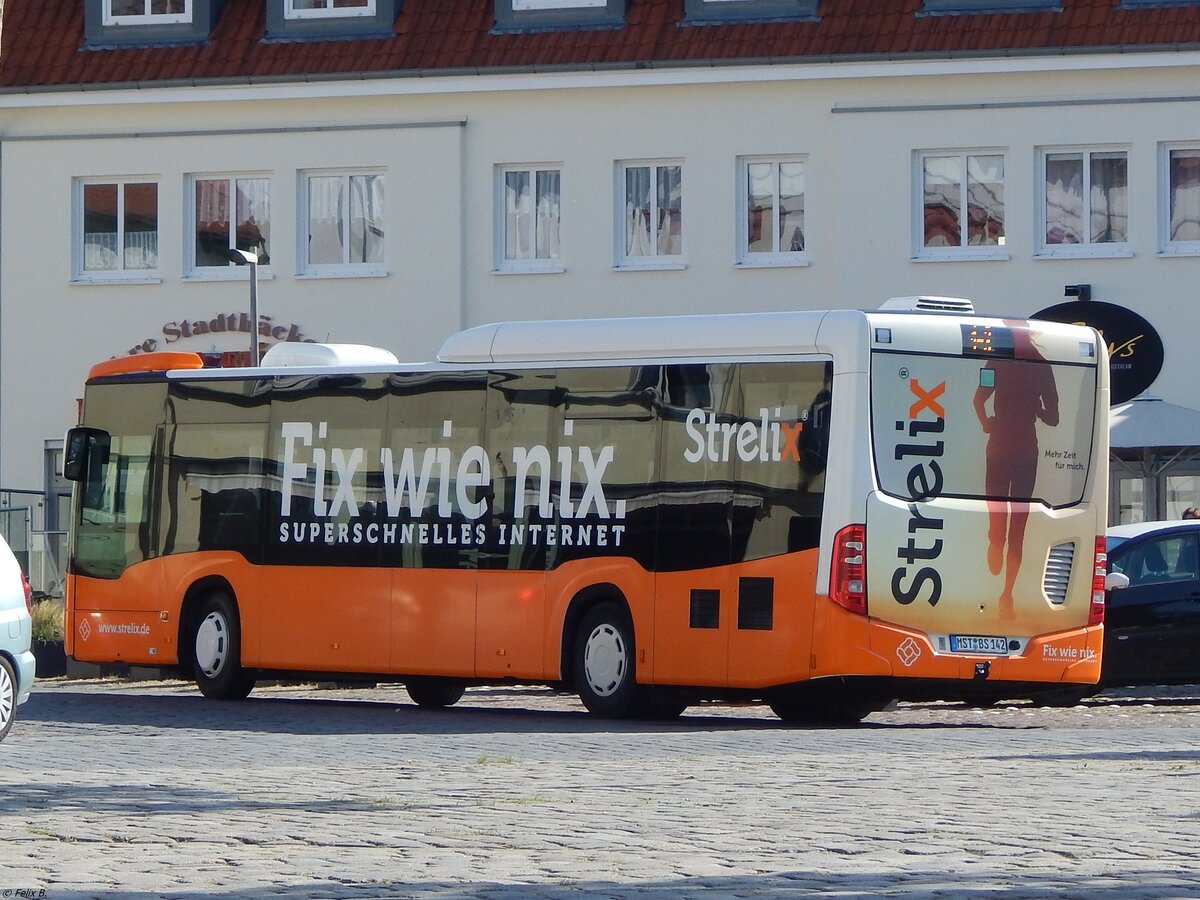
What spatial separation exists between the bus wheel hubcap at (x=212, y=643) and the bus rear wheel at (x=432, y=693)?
164 centimetres

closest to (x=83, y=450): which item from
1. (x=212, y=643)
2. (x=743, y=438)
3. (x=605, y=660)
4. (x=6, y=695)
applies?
(x=212, y=643)

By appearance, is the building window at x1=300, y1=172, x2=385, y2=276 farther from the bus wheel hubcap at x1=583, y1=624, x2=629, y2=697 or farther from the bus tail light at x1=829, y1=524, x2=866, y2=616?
the bus tail light at x1=829, y1=524, x2=866, y2=616

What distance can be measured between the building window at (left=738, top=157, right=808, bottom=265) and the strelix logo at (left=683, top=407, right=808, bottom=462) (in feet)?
51.6

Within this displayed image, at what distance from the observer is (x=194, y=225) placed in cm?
3509

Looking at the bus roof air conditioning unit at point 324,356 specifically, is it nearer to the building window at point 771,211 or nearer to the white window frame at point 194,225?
the building window at point 771,211

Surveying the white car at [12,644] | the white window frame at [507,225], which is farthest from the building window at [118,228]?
the white car at [12,644]

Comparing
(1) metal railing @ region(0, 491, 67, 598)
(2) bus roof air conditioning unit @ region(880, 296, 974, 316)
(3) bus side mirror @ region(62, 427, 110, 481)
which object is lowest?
(1) metal railing @ region(0, 491, 67, 598)

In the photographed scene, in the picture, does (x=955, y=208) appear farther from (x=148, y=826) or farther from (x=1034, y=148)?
(x=148, y=826)

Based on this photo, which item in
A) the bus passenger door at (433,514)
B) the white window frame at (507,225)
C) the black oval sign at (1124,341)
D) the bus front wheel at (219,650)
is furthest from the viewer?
the white window frame at (507,225)

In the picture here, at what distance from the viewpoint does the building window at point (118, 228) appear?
115 ft

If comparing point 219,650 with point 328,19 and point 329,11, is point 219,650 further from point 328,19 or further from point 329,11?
point 329,11

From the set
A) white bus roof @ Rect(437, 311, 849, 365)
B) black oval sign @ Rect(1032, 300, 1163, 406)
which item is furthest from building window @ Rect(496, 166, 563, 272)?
white bus roof @ Rect(437, 311, 849, 365)

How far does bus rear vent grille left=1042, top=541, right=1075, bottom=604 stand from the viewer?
17047 millimetres

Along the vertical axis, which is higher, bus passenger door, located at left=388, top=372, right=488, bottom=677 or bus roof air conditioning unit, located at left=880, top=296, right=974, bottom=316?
bus roof air conditioning unit, located at left=880, top=296, right=974, bottom=316
